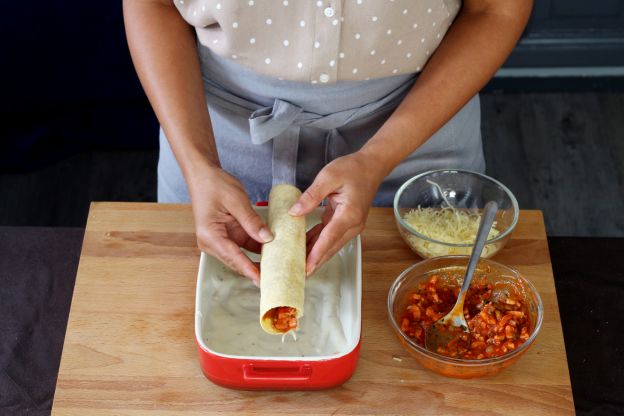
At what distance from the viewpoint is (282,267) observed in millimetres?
1261

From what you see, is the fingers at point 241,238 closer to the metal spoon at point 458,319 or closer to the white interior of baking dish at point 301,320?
the white interior of baking dish at point 301,320

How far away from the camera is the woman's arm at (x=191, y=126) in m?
1.31

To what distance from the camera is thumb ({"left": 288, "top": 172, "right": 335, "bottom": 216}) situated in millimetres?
1313

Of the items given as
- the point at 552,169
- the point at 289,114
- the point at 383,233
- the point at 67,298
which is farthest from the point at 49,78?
the point at 552,169

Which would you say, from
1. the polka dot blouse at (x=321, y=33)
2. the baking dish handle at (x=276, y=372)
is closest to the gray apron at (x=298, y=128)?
the polka dot blouse at (x=321, y=33)

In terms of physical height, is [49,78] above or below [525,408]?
below

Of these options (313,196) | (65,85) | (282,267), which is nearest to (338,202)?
(313,196)

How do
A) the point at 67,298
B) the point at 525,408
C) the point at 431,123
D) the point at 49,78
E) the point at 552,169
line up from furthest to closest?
the point at 552,169
the point at 49,78
the point at 67,298
the point at 431,123
the point at 525,408

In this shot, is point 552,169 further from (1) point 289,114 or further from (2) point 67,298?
(2) point 67,298

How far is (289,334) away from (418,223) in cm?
35

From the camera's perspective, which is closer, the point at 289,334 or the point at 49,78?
the point at 289,334

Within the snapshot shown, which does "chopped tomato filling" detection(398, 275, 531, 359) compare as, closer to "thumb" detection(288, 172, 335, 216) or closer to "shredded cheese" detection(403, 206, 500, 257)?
"shredded cheese" detection(403, 206, 500, 257)

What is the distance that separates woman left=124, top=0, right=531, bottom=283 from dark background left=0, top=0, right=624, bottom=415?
43cm

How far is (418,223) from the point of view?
4.97ft
